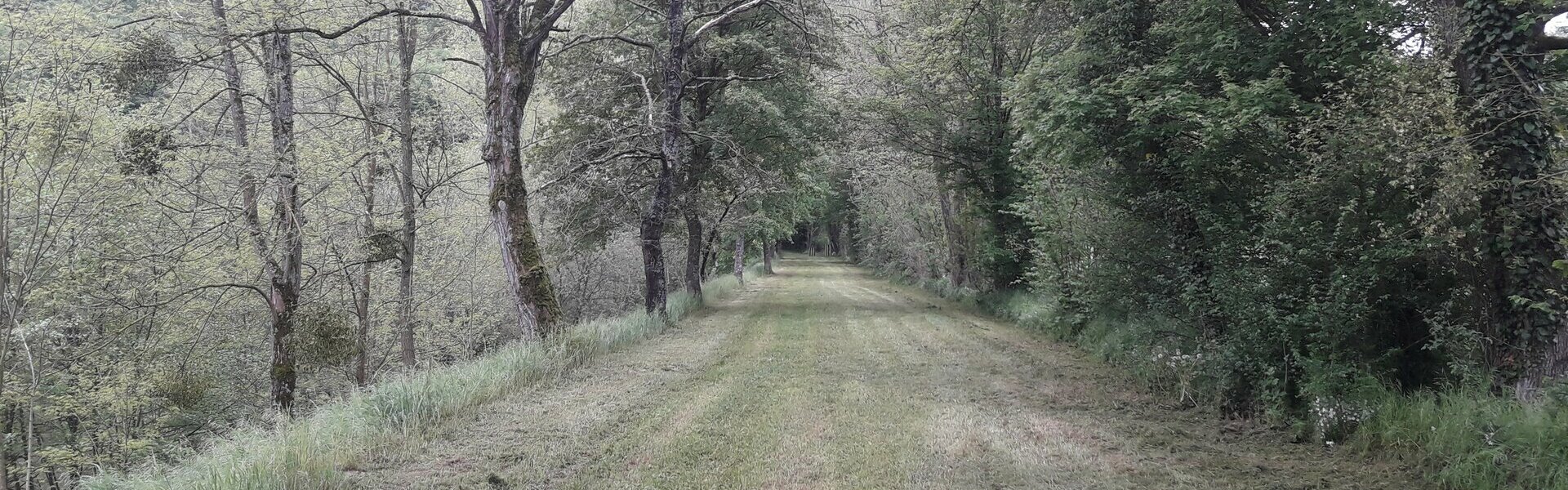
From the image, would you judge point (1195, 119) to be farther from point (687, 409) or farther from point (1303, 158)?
point (687, 409)

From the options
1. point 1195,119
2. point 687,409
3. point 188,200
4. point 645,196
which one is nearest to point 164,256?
point 188,200

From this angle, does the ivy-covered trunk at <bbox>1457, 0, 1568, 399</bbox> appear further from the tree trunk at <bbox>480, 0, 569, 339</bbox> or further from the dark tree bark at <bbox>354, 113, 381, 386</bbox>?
the dark tree bark at <bbox>354, 113, 381, 386</bbox>

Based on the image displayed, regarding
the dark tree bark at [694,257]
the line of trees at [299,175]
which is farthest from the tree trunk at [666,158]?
the dark tree bark at [694,257]

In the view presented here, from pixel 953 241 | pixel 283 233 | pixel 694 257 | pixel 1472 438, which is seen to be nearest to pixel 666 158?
pixel 694 257

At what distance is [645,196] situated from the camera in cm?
1705

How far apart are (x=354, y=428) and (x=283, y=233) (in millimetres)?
6525

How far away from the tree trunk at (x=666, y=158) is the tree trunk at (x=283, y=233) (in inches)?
221

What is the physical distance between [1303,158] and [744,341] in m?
8.23

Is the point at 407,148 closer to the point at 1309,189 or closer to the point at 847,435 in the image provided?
the point at 847,435

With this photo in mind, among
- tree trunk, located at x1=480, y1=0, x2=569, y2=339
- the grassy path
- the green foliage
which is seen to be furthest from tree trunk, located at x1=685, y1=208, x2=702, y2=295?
the green foliage

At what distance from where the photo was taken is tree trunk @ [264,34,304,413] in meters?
10.5

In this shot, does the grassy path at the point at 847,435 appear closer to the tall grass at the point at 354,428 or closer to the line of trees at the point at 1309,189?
the tall grass at the point at 354,428

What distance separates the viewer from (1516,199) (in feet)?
15.2

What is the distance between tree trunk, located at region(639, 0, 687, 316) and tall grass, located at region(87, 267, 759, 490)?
4291 millimetres
